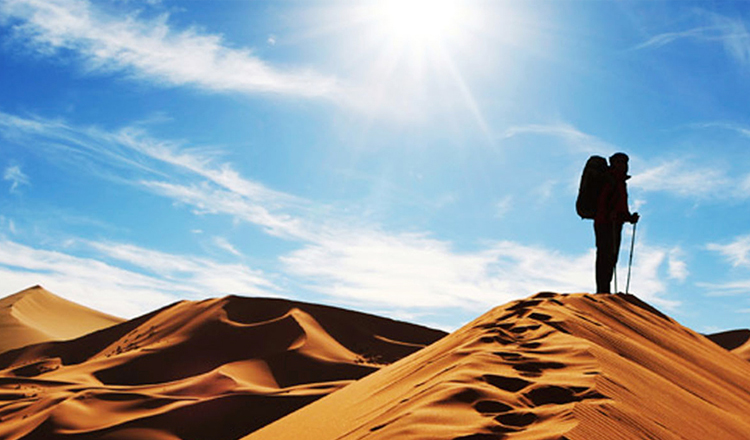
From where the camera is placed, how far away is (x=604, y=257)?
7.72 metres

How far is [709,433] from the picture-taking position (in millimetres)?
3369

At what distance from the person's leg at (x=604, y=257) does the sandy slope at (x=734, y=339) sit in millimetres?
20206

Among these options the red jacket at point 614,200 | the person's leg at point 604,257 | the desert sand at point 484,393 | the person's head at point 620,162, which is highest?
the person's head at point 620,162

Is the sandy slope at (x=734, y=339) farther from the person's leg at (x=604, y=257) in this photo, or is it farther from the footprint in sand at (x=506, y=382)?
the footprint in sand at (x=506, y=382)

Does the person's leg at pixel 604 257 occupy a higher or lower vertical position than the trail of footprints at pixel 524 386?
higher

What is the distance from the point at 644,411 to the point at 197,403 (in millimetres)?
9511

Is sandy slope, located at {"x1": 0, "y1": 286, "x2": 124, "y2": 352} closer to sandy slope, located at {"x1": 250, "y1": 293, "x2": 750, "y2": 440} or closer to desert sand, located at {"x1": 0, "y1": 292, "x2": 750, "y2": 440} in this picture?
desert sand, located at {"x1": 0, "y1": 292, "x2": 750, "y2": 440}

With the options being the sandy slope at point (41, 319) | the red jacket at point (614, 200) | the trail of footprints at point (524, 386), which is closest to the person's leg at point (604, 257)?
the red jacket at point (614, 200)

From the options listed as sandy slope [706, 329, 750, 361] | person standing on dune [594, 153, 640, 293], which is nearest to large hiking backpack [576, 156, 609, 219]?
person standing on dune [594, 153, 640, 293]

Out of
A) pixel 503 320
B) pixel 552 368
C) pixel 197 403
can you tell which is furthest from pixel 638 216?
pixel 197 403

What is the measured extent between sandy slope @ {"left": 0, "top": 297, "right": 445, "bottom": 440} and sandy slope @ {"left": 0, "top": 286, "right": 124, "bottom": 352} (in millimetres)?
10084

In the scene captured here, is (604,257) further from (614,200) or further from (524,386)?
(524,386)

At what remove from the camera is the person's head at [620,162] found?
301 inches

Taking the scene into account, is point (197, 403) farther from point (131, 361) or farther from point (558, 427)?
point (558, 427)
